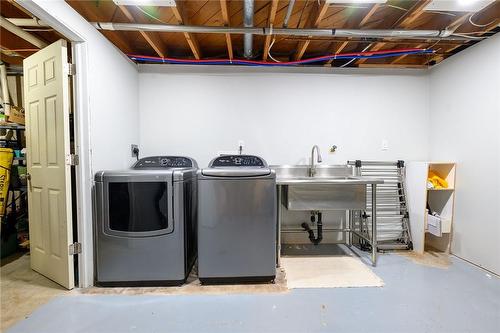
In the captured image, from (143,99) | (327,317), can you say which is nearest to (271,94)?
(143,99)

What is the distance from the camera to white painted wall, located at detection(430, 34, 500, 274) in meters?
2.25

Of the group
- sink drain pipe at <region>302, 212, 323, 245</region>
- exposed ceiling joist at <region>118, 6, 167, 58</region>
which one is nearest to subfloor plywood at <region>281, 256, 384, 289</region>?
sink drain pipe at <region>302, 212, 323, 245</region>

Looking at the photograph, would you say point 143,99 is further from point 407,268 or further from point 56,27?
point 407,268

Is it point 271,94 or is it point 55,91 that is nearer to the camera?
point 55,91

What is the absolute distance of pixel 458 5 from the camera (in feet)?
6.11

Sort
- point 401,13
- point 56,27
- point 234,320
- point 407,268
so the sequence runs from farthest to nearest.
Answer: point 407,268, point 401,13, point 56,27, point 234,320

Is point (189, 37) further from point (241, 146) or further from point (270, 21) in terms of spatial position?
point (241, 146)

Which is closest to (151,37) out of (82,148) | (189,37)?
(189,37)

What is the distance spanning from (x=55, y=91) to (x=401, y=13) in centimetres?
320

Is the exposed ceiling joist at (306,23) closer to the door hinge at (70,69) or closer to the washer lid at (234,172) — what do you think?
the door hinge at (70,69)

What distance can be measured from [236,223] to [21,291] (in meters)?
1.90

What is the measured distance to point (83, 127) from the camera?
1.94 metres

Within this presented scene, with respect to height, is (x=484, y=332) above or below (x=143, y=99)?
below

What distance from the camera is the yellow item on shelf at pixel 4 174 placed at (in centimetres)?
250
